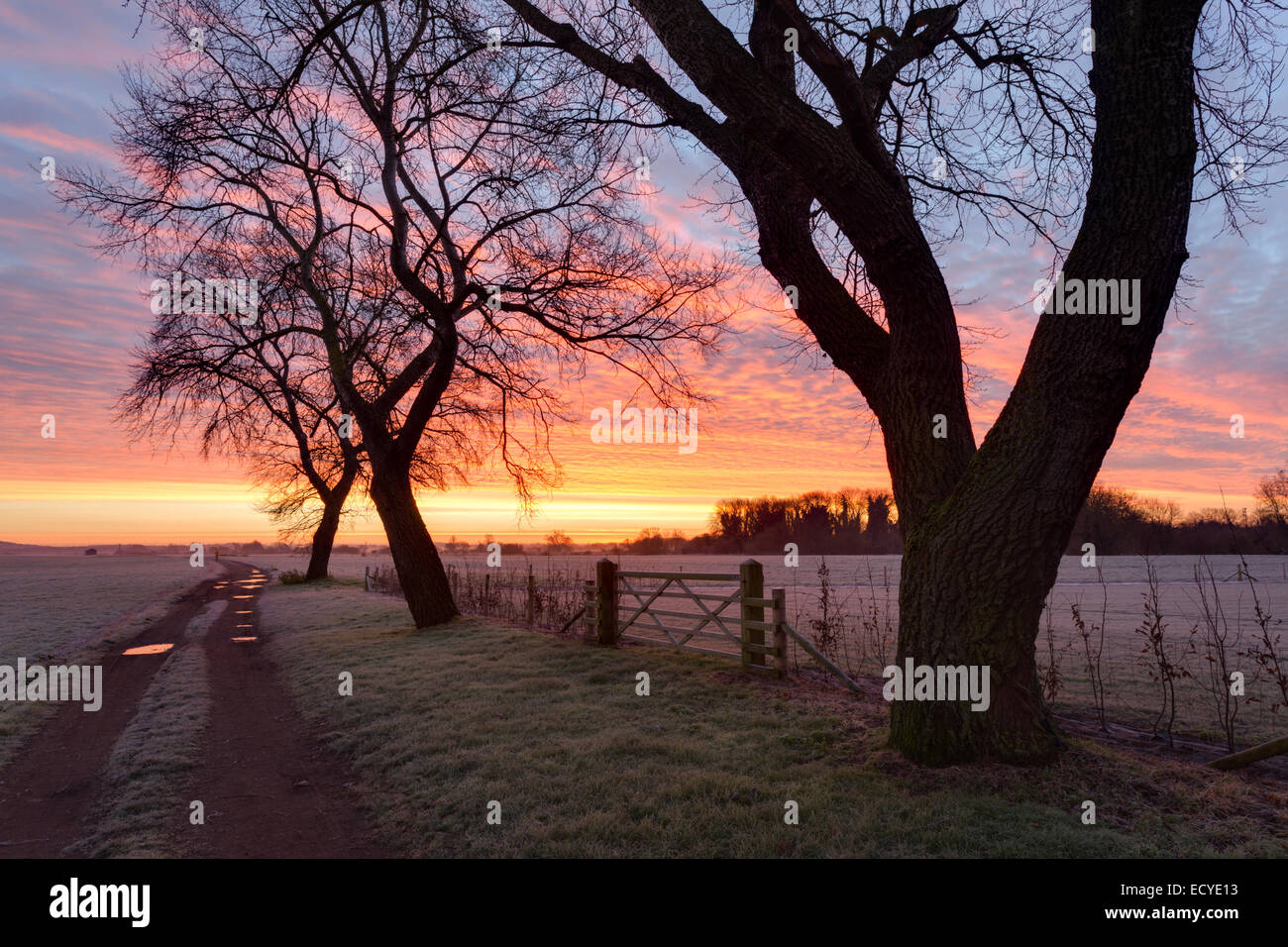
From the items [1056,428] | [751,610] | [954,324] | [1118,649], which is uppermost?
[954,324]

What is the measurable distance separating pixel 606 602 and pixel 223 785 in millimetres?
7361

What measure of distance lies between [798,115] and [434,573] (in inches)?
510

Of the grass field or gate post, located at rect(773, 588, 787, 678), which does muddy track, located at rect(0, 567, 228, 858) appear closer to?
the grass field

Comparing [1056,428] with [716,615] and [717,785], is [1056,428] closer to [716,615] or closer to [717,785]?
[717,785]

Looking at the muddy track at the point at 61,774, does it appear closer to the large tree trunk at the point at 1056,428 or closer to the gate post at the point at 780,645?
the large tree trunk at the point at 1056,428

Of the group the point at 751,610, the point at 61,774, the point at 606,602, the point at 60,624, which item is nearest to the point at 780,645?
the point at 751,610

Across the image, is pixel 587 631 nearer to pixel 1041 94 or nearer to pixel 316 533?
pixel 1041 94

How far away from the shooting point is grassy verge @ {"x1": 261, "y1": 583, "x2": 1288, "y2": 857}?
179 inches

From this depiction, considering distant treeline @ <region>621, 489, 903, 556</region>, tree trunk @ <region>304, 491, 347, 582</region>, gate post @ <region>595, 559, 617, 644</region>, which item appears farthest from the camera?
distant treeline @ <region>621, 489, 903, 556</region>

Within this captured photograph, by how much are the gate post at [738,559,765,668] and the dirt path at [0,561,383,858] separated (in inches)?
220

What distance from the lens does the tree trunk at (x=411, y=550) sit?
619 inches

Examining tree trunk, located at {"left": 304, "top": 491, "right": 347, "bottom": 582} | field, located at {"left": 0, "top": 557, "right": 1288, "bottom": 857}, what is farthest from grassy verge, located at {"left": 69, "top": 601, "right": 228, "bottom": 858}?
tree trunk, located at {"left": 304, "top": 491, "right": 347, "bottom": 582}

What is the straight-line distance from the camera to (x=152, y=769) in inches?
264
